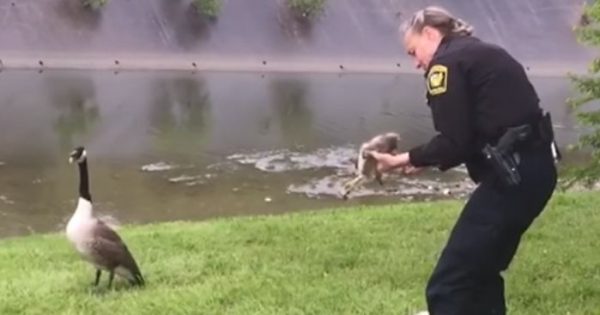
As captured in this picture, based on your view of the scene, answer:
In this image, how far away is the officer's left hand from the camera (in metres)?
5.45

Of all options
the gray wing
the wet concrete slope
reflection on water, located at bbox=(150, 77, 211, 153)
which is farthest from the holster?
the wet concrete slope

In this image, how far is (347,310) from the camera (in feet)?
22.9

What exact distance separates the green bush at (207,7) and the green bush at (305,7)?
434 centimetres

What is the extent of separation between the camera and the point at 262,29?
156 ft

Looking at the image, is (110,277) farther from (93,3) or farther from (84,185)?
(93,3)

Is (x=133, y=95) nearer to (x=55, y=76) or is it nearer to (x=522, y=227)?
(x=55, y=76)

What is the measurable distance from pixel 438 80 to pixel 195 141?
66.3ft

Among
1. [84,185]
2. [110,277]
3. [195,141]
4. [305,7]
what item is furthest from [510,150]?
[305,7]

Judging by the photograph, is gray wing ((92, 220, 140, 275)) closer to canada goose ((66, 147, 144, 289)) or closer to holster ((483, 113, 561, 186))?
canada goose ((66, 147, 144, 289))

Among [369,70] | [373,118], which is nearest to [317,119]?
[373,118]

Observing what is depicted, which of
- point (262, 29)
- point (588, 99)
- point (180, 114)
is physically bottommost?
point (262, 29)

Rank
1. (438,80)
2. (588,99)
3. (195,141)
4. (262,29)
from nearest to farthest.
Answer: (438,80)
(588,99)
(195,141)
(262,29)

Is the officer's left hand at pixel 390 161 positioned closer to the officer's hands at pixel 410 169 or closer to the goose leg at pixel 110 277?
the officer's hands at pixel 410 169

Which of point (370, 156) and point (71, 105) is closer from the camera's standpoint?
point (370, 156)
